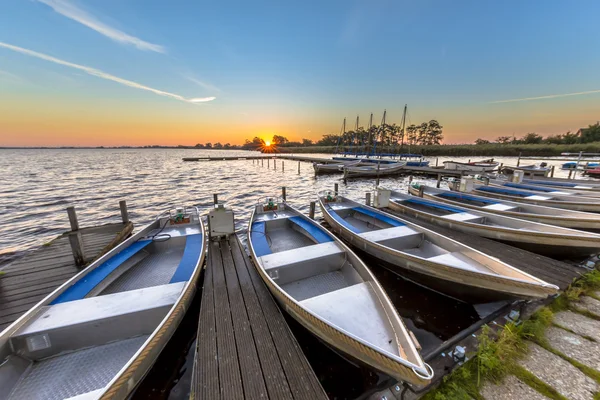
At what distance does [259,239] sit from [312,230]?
184 centimetres

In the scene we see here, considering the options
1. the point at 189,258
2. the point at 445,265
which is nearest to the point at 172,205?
the point at 189,258

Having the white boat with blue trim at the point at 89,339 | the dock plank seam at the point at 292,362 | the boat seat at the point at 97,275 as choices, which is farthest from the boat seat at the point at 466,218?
the boat seat at the point at 97,275

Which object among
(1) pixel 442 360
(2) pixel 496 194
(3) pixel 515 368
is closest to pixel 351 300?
(1) pixel 442 360

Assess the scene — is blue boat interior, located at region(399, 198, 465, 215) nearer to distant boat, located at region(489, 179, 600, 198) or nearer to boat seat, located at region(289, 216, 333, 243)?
boat seat, located at region(289, 216, 333, 243)

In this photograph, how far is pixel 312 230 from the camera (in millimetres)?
7859

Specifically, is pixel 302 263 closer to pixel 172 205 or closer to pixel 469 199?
pixel 469 199

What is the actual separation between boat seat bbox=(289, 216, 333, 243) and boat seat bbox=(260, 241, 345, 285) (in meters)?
0.75

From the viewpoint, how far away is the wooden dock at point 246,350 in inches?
122

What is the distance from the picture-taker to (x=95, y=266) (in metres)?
5.59

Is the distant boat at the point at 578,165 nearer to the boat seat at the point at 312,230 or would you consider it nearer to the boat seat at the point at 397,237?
the boat seat at the point at 397,237

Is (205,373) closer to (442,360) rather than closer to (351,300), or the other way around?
(351,300)

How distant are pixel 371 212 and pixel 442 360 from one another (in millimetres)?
6405

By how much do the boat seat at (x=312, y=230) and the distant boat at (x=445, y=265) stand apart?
3.81 feet

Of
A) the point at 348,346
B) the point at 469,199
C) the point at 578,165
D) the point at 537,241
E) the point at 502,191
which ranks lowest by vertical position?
the point at 348,346
